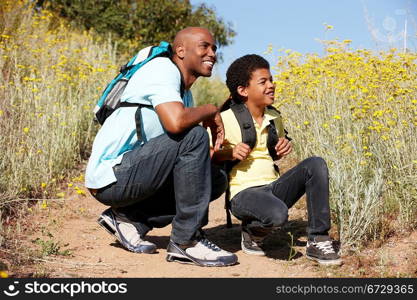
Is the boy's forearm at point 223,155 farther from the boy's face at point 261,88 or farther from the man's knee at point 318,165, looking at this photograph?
the man's knee at point 318,165

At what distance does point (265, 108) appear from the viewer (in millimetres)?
4133

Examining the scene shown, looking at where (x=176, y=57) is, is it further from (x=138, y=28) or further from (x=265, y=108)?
(x=138, y=28)

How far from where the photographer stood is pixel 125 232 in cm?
387

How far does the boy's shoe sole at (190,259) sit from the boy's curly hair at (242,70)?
1.09 metres

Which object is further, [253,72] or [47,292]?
[253,72]

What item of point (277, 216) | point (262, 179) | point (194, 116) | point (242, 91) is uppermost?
point (242, 91)

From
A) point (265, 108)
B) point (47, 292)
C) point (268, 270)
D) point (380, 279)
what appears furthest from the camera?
point (265, 108)

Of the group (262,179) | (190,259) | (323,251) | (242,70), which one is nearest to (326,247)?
(323,251)

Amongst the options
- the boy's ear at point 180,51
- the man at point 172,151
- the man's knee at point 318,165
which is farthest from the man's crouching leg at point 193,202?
the man's knee at point 318,165

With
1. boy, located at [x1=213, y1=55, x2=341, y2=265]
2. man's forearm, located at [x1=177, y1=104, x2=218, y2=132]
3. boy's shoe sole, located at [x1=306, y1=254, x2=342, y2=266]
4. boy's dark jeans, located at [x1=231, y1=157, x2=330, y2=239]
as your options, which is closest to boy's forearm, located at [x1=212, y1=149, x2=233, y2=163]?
boy, located at [x1=213, y1=55, x2=341, y2=265]

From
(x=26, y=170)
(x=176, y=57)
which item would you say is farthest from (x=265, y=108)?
(x=26, y=170)

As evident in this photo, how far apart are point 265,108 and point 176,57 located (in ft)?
2.51

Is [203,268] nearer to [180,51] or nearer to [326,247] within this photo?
[326,247]

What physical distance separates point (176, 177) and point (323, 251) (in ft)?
3.26
